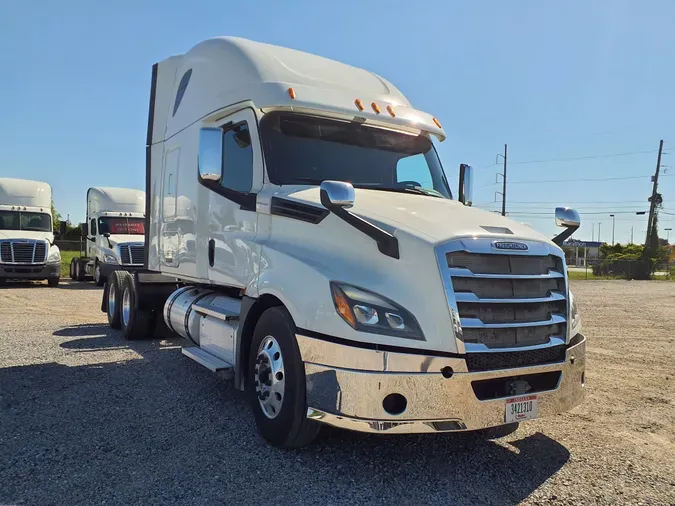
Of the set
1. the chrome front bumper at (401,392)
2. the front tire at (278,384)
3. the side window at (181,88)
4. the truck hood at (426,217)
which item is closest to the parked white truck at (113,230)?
the side window at (181,88)

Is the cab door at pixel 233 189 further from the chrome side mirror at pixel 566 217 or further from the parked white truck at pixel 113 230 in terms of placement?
the parked white truck at pixel 113 230

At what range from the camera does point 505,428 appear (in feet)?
16.4

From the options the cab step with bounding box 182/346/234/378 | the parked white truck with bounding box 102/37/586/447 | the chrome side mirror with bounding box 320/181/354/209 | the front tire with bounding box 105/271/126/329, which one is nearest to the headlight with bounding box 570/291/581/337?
the parked white truck with bounding box 102/37/586/447

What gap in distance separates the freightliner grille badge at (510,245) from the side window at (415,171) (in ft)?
5.47

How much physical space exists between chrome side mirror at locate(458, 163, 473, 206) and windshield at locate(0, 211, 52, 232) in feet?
62.1

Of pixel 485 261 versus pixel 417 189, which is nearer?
pixel 485 261

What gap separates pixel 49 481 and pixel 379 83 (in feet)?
15.8

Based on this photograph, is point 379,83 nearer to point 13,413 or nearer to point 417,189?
point 417,189

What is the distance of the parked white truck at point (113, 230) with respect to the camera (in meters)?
19.0

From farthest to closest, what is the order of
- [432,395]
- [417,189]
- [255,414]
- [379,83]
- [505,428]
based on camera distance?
1. [379,83]
2. [417,189]
3. [505,428]
4. [255,414]
5. [432,395]

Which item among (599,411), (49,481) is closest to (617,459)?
(599,411)

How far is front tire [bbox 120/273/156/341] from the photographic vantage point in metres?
8.91

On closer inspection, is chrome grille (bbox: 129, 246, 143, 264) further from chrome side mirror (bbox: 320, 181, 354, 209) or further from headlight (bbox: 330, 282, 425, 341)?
headlight (bbox: 330, 282, 425, 341)

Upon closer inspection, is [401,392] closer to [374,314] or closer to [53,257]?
[374,314]
